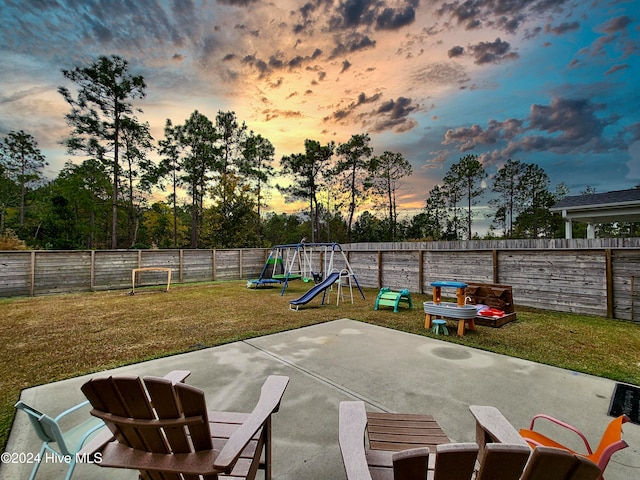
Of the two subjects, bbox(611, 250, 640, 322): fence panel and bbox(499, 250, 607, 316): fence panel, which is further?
bbox(499, 250, 607, 316): fence panel

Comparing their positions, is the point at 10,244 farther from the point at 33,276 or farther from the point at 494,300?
the point at 494,300

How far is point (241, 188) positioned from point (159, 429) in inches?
974

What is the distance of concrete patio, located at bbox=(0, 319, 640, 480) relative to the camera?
2.09 meters

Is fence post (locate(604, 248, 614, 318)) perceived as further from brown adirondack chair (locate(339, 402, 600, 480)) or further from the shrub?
the shrub

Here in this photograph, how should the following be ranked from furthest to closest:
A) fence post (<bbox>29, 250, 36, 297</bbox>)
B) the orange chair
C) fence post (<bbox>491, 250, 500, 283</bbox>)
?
1. fence post (<bbox>29, 250, 36, 297</bbox>)
2. fence post (<bbox>491, 250, 500, 283</bbox>)
3. the orange chair

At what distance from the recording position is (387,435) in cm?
175

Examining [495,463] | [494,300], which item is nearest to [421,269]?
[494,300]

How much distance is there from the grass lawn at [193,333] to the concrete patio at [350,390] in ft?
1.36

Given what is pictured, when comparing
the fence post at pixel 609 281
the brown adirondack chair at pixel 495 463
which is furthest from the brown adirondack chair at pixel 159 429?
the fence post at pixel 609 281

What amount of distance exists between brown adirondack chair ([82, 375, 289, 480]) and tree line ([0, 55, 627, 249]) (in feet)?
72.0

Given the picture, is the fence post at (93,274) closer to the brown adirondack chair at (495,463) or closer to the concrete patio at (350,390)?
the concrete patio at (350,390)

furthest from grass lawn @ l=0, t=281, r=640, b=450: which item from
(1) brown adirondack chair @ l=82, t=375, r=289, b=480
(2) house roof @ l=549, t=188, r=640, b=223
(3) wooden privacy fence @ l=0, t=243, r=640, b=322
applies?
(2) house roof @ l=549, t=188, r=640, b=223

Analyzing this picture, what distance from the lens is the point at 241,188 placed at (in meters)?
24.7

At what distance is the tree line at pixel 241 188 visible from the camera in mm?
22781
